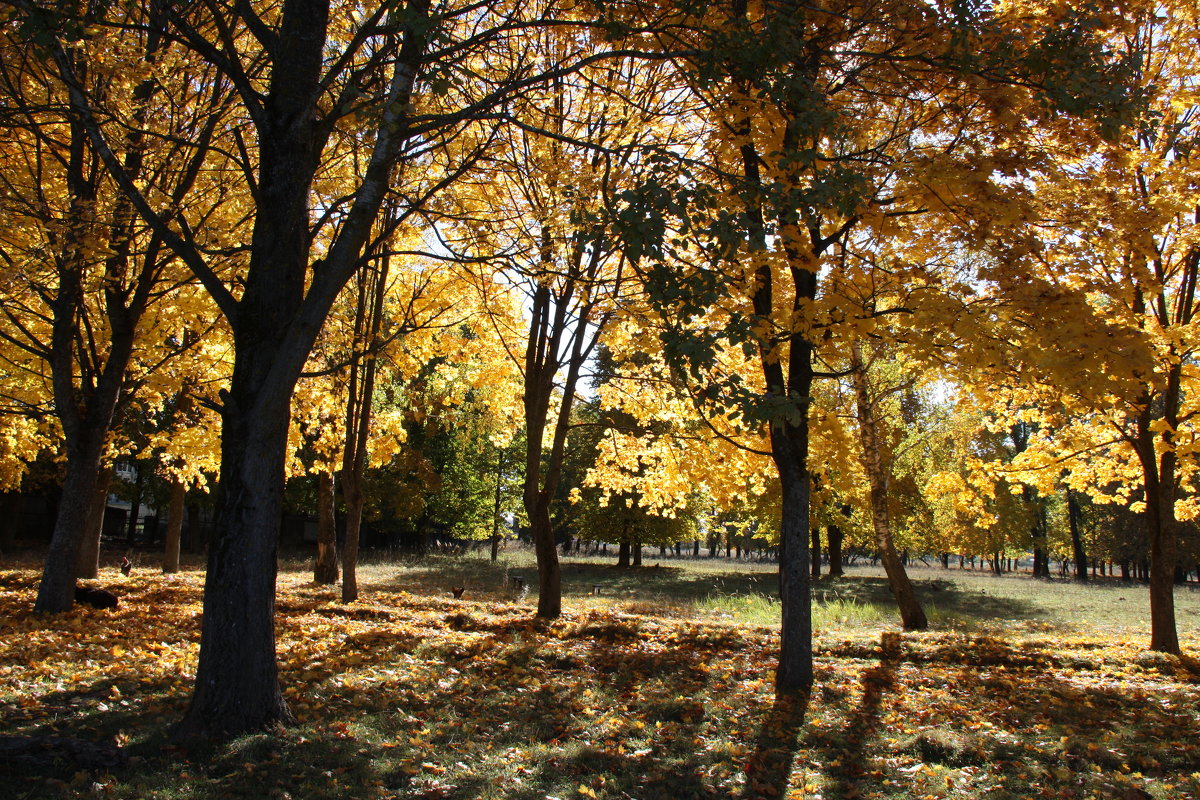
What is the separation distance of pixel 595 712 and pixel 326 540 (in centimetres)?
1335

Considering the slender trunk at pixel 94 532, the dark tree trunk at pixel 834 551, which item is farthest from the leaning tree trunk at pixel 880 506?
the dark tree trunk at pixel 834 551

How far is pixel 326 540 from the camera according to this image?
58.5 feet

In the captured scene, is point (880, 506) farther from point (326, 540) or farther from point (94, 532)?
point (94, 532)

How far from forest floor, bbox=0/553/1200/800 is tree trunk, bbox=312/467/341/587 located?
5861mm

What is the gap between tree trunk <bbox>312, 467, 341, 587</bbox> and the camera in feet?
56.8

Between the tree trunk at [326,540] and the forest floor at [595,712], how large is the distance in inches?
231

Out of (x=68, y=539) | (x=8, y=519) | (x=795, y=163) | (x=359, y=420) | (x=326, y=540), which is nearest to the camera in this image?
(x=795, y=163)

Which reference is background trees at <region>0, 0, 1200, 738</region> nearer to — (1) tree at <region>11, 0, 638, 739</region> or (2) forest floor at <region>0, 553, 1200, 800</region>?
(1) tree at <region>11, 0, 638, 739</region>

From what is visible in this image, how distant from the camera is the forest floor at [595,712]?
4.59 metres

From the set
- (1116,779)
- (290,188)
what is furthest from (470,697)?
(1116,779)

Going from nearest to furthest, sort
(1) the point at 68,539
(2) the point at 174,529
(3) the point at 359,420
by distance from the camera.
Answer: (1) the point at 68,539
(3) the point at 359,420
(2) the point at 174,529

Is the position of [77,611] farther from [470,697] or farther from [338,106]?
[338,106]

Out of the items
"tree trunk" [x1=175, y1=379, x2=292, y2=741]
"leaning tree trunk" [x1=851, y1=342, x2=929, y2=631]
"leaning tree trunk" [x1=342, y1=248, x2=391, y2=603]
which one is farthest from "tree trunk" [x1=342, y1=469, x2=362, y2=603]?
"leaning tree trunk" [x1=851, y1=342, x2=929, y2=631]

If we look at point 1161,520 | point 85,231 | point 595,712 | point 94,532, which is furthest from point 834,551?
point 85,231
